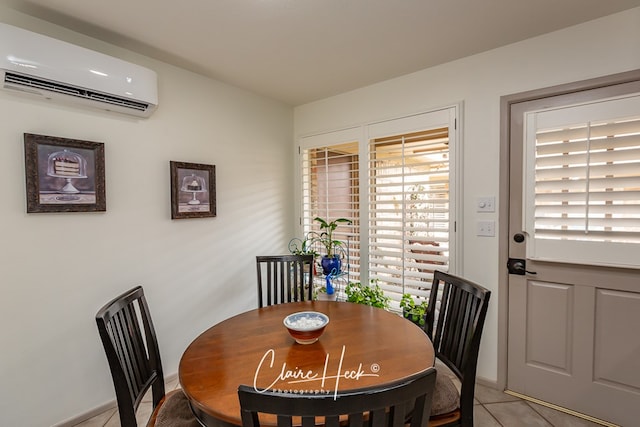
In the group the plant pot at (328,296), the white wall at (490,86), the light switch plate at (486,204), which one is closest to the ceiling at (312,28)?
the white wall at (490,86)

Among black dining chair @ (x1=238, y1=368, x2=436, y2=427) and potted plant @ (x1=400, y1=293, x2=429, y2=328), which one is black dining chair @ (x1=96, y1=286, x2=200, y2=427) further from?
potted plant @ (x1=400, y1=293, x2=429, y2=328)

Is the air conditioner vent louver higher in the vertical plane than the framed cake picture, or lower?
higher

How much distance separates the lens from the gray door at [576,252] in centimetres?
183

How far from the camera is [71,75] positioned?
1753 millimetres

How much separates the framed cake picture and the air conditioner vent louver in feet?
0.91

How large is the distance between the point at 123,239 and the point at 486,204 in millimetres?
2625

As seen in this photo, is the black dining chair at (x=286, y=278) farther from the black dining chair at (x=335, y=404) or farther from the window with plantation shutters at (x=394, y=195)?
the black dining chair at (x=335, y=404)

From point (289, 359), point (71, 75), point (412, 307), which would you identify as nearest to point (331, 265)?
point (412, 307)

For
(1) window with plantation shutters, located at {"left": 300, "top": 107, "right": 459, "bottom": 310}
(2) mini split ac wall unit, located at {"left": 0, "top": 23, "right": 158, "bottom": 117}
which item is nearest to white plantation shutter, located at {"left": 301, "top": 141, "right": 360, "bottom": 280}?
(1) window with plantation shutters, located at {"left": 300, "top": 107, "right": 459, "bottom": 310}

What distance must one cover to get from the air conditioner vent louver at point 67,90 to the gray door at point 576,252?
2618 mm

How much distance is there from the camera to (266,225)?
3158 millimetres

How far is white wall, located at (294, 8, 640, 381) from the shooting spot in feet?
6.04

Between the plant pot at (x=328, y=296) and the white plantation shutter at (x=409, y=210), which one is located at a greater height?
the white plantation shutter at (x=409, y=210)

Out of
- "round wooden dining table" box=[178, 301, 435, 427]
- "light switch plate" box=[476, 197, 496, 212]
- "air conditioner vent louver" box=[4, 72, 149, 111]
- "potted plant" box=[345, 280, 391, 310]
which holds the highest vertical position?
"air conditioner vent louver" box=[4, 72, 149, 111]
